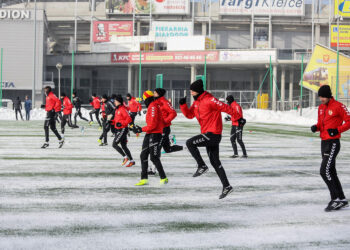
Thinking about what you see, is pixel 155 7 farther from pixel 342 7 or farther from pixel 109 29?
pixel 342 7

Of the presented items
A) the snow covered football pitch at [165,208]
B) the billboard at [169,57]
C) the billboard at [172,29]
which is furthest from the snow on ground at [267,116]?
the billboard at [172,29]

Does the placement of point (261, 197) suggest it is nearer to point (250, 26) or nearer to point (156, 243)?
point (156, 243)

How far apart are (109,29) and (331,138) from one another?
6591cm

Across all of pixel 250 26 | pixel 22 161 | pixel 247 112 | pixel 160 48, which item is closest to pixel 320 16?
pixel 250 26

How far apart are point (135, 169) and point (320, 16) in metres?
64.5

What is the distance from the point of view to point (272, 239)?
5703 mm

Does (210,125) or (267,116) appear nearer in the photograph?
(210,125)

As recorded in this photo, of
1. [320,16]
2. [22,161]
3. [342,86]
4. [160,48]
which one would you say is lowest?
[22,161]

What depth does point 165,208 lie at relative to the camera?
24.1ft

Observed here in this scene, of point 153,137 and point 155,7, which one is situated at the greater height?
point 155,7

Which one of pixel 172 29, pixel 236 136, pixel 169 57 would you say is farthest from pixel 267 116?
pixel 172 29

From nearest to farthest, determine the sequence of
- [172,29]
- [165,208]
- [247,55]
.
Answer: [165,208]
[247,55]
[172,29]

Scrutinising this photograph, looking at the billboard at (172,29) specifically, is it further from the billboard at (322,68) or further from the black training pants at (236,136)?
the black training pants at (236,136)

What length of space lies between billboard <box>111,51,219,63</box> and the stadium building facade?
0.39 feet
